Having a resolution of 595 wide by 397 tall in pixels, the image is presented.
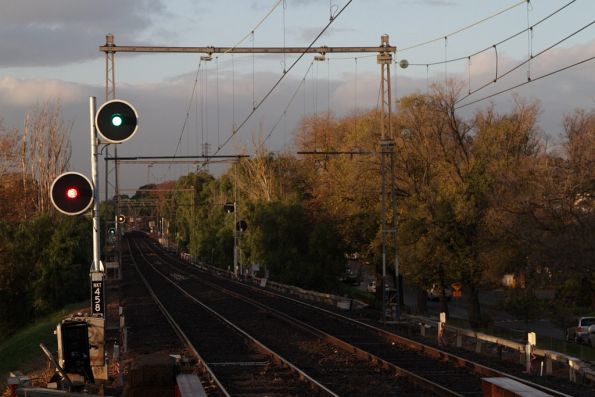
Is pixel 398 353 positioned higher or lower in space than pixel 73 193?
lower

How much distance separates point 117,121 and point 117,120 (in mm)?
16

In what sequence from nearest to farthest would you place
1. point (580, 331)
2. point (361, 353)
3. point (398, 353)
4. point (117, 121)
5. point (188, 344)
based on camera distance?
point (117, 121), point (361, 353), point (398, 353), point (188, 344), point (580, 331)

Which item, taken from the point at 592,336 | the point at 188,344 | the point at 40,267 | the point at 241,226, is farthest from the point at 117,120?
the point at 241,226

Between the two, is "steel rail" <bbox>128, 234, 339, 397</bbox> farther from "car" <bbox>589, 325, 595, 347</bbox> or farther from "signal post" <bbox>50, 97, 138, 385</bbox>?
"car" <bbox>589, 325, 595, 347</bbox>

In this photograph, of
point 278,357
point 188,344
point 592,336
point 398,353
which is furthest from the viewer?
point 592,336

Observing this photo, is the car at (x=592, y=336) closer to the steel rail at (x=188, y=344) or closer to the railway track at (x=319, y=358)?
the railway track at (x=319, y=358)

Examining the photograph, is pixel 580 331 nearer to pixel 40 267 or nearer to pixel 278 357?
pixel 278 357

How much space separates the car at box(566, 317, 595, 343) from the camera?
40809mm

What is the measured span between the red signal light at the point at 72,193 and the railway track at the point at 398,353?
7006mm

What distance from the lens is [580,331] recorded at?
41469 millimetres

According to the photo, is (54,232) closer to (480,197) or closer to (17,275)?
(17,275)

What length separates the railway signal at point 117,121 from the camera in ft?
43.3

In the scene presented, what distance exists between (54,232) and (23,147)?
72.8 feet

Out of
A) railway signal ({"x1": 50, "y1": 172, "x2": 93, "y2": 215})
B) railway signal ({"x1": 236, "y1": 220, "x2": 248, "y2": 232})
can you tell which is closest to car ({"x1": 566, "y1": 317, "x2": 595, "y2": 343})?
railway signal ({"x1": 236, "y1": 220, "x2": 248, "y2": 232})
